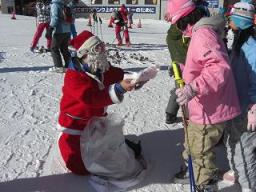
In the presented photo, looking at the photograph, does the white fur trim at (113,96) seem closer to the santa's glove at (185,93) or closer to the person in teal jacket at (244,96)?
the santa's glove at (185,93)

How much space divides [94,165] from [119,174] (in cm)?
25

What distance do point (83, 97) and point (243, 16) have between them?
146 centimetres

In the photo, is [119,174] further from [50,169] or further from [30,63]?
[30,63]

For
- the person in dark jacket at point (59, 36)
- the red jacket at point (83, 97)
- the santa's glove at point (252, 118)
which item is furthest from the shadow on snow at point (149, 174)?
the person in dark jacket at point (59, 36)

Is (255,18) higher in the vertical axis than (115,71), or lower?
higher

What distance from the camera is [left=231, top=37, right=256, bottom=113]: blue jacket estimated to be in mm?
2939

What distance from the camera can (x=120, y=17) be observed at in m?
13.3

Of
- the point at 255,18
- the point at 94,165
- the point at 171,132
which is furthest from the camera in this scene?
the point at 171,132

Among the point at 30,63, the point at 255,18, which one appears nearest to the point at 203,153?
the point at 255,18

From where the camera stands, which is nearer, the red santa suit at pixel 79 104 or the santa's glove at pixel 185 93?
the santa's glove at pixel 185 93

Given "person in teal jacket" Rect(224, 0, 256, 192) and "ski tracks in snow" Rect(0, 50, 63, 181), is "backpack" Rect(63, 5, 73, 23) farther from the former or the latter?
"person in teal jacket" Rect(224, 0, 256, 192)

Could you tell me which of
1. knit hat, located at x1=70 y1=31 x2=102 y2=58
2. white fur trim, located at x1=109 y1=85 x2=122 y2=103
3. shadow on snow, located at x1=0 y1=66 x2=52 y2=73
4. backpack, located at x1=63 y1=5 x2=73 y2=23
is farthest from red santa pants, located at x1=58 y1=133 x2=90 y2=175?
backpack, located at x1=63 y1=5 x2=73 y2=23

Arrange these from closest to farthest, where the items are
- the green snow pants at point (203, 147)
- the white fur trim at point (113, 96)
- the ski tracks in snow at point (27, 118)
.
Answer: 1. the green snow pants at point (203, 147)
2. the white fur trim at point (113, 96)
3. the ski tracks in snow at point (27, 118)

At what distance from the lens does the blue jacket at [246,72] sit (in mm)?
2939
